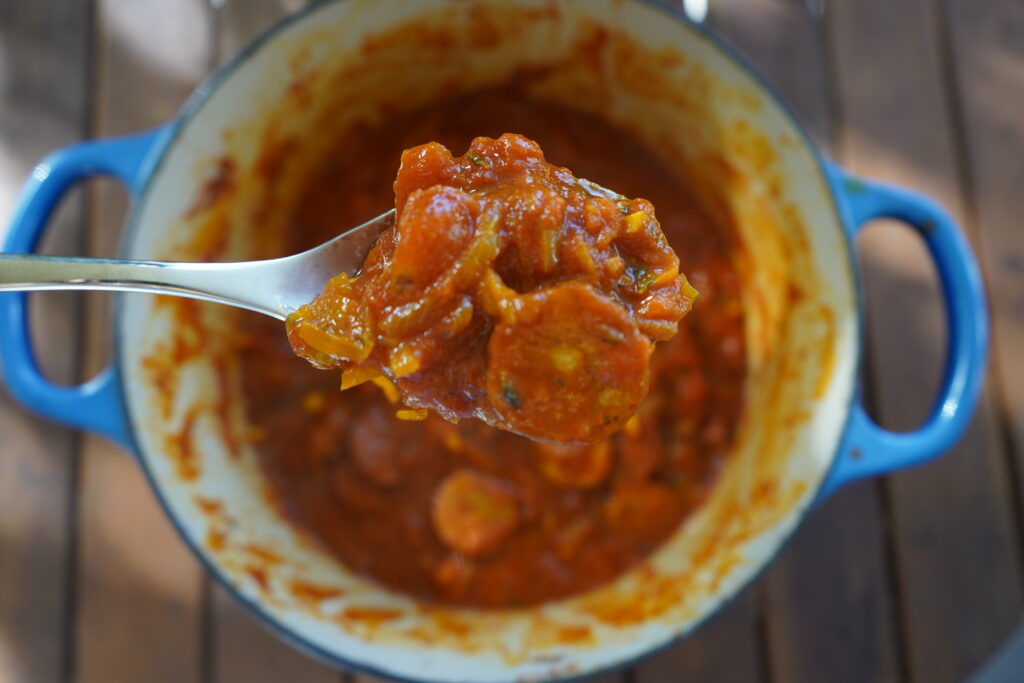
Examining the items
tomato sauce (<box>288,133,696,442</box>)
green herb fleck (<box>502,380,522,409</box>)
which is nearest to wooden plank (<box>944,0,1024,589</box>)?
tomato sauce (<box>288,133,696,442</box>)

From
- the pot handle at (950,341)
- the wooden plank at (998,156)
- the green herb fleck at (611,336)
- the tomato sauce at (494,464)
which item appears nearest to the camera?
the green herb fleck at (611,336)

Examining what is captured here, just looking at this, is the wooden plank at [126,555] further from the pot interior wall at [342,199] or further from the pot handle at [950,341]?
the pot handle at [950,341]

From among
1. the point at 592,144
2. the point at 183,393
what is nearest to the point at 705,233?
the point at 592,144

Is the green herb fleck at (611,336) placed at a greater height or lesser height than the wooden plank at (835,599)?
greater

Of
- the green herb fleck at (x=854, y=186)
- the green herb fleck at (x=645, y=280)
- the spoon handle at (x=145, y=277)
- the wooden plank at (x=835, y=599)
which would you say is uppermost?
the green herb fleck at (x=854, y=186)

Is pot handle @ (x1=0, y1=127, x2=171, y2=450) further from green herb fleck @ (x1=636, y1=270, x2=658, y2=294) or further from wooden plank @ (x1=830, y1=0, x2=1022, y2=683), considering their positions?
wooden plank @ (x1=830, y1=0, x2=1022, y2=683)

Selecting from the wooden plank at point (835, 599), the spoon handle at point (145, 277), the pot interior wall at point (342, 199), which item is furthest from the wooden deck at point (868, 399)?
the spoon handle at point (145, 277)

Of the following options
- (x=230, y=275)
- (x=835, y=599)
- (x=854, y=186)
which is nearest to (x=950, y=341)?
(x=854, y=186)
